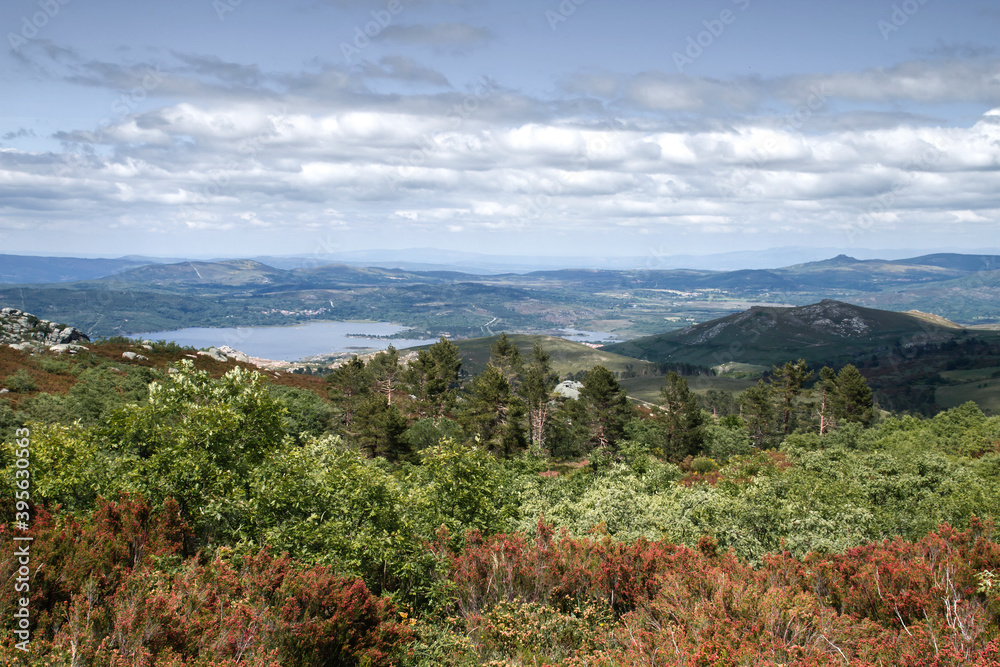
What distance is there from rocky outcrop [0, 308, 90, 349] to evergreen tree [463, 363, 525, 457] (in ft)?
217

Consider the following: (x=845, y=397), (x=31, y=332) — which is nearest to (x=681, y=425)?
(x=845, y=397)

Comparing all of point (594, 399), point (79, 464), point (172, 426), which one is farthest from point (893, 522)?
point (594, 399)

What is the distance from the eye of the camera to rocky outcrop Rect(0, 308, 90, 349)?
9231cm

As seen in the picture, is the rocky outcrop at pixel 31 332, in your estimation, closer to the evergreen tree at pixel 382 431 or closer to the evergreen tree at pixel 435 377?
the evergreen tree at pixel 435 377

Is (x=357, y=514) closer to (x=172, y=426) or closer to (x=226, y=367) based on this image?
(x=172, y=426)

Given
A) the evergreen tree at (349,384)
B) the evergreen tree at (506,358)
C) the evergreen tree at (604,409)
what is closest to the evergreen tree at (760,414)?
the evergreen tree at (604,409)

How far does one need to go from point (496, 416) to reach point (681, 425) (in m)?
27.8

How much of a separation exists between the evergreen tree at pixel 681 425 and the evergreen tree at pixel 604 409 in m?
9.20

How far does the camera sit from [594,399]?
74.2 meters

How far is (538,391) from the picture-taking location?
7644 cm

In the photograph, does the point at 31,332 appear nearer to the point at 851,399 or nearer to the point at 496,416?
the point at 496,416

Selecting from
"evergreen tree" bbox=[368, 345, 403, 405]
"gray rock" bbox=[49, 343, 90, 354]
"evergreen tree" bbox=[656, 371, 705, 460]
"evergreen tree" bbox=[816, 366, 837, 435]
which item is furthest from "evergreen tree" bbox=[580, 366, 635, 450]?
"gray rock" bbox=[49, 343, 90, 354]

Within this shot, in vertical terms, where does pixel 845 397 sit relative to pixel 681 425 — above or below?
above

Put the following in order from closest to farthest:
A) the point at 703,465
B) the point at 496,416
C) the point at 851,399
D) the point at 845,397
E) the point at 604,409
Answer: the point at 496,416
the point at 703,465
the point at 604,409
the point at 845,397
the point at 851,399
